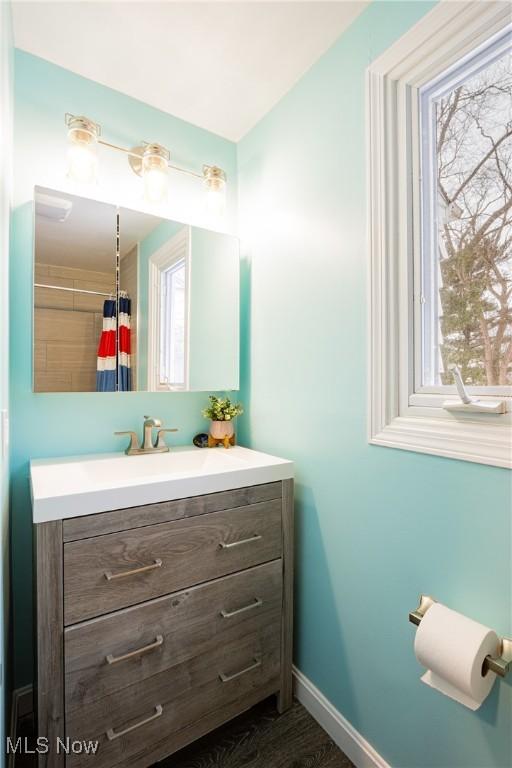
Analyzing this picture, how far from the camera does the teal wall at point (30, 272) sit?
1375mm

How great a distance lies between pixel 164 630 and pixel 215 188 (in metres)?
1.72

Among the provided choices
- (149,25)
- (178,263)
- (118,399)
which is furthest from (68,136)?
(118,399)

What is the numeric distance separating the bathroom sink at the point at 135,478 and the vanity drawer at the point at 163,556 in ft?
0.29

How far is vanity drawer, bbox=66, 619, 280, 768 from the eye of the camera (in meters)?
1.02

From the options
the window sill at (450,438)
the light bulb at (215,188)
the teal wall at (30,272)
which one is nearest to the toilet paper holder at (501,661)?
the window sill at (450,438)

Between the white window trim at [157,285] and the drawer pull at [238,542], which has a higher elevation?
the white window trim at [157,285]

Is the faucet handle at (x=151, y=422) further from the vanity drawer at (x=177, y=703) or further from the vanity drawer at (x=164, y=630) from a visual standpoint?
the vanity drawer at (x=177, y=703)

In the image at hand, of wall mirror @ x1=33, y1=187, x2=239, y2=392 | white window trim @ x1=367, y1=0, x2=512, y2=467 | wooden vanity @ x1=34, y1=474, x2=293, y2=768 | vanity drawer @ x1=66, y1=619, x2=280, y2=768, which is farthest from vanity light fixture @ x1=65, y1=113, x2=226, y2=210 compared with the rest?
vanity drawer @ x1=66, y1=619, x2=280, y2=768

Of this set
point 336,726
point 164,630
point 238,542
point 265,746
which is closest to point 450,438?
point 238,542

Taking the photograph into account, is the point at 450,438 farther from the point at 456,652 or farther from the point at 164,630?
the point at 164,630

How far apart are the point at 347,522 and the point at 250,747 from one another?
805 millimetres

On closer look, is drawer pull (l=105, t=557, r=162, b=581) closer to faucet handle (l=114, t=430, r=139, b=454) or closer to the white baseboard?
faucet handle (l=114, t=430, r=139, b=454)

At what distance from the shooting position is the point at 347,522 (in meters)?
1.28

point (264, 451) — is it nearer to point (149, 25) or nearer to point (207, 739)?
point (207, 739)
